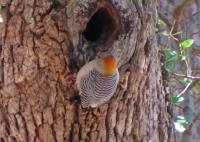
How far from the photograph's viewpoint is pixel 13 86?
1.83m

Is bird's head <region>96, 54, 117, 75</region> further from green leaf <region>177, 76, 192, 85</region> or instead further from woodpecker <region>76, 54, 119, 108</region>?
green leaf <region>177, 76, 192, 85</region>

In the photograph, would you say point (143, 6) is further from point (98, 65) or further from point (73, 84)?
point (73, 84)

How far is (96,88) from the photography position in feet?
6.24

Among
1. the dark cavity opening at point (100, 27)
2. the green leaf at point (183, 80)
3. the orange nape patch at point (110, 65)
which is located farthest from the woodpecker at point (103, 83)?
the green leaf at point (183, 80)

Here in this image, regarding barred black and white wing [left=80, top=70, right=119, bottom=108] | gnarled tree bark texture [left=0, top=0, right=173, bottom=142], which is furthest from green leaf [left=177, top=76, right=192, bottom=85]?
barred black and white wing [left=80, top=70, right=119, bottom=108]

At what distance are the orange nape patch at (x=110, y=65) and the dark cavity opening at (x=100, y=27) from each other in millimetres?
112

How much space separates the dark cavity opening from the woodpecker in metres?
0.11

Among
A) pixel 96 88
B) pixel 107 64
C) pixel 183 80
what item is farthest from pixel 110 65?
pixel 183 80

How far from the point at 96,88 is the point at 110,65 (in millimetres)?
147

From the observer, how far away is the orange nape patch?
1765mm

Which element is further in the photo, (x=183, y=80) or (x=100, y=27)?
(x=183, y=80)

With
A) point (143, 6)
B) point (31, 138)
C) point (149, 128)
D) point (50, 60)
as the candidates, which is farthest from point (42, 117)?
point (143, 6)

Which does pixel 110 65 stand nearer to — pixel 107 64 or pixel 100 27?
pixel 107 64

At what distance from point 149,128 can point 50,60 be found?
53 centimetres
